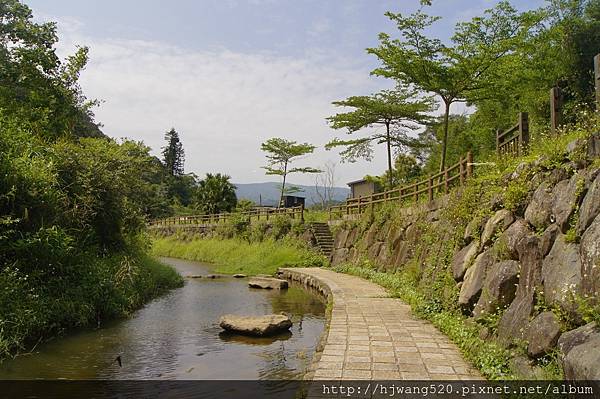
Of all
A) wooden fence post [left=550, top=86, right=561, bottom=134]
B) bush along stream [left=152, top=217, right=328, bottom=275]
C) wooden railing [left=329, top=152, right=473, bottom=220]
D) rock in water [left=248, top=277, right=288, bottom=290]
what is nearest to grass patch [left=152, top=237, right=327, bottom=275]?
bush along stream [left=152, top=217, right=328, bottom=275]

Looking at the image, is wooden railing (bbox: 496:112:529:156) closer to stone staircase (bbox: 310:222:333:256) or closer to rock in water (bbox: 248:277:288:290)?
rock in water (bbox: 248:277:288:290)

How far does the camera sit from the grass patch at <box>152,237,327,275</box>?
78.4 feet

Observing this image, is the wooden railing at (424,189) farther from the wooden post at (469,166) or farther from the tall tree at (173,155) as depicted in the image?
the tall tree at (173,155)

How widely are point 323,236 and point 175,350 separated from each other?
17072 millimetres

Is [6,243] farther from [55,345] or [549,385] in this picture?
[549,385]

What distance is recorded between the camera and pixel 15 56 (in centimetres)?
1645

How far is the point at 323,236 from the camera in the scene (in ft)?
83.4

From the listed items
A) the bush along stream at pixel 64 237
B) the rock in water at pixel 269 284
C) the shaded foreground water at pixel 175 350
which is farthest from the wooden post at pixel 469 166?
the bush along stream at pixel 64 237

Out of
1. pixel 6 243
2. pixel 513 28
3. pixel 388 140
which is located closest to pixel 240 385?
pixel 6 243

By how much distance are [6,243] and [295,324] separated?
253 inches

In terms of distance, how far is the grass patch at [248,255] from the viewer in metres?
23.9

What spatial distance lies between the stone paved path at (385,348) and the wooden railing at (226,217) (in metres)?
18.2

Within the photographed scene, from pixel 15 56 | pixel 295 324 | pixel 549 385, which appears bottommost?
pixel 295 324

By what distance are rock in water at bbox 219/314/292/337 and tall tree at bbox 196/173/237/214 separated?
112 ft
